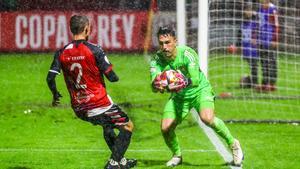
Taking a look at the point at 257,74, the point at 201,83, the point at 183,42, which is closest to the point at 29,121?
the point at 183,42

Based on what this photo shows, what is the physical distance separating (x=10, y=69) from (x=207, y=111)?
1197cm

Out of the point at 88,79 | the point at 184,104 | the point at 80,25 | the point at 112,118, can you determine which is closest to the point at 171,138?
the point at 184,104

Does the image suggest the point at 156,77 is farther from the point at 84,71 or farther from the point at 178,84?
the point at 84,71

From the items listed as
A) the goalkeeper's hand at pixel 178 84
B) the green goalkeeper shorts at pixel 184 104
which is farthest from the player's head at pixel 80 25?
the green goalkeeper shorts at pixel 184 104

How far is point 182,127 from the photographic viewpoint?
1336 cm

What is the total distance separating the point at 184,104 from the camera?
10.3 m

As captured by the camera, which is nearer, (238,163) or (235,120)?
(238,163)

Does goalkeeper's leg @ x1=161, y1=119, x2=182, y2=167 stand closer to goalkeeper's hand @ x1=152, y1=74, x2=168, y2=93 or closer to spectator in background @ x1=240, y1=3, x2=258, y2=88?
goalkeeper's hand @ x1=152, y1=74, x2=168, y2=93

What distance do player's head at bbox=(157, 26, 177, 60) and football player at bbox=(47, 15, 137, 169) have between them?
32.5 inches

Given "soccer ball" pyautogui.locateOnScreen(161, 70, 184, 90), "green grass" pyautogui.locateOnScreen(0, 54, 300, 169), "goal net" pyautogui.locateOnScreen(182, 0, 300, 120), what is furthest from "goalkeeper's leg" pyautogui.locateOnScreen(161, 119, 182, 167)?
"goal net" pyautogui.locateOnScreen(182, 0, 300, 120)

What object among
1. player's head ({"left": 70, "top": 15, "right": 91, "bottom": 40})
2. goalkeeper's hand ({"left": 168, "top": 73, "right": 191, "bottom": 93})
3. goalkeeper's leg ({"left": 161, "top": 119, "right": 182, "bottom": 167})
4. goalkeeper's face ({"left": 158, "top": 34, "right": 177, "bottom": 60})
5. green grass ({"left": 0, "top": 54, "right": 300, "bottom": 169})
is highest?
player's head ({"left": 70, "top": 15, "right": 91, "bottom": 40})

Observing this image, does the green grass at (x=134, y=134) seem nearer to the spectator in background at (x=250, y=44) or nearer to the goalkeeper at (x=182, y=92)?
the goalkeeper at (x=182, y=92)

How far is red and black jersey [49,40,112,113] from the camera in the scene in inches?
366

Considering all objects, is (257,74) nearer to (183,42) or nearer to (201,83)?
(183,42)
